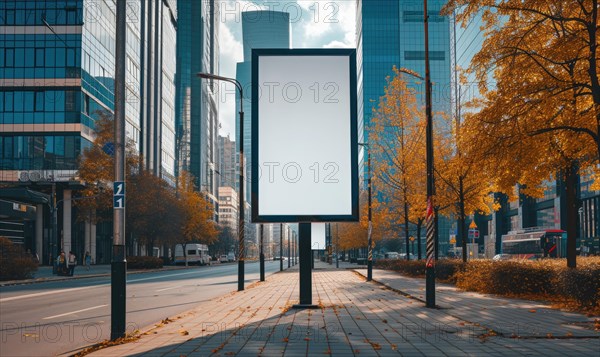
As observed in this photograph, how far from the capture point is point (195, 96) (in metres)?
151

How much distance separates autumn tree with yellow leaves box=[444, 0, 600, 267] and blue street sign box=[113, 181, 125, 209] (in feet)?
34.0

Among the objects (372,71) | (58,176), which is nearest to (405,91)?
(58,176)

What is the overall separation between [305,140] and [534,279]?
8.35m

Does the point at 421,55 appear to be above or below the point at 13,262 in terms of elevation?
above

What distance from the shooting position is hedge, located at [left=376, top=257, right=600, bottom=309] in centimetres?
1416

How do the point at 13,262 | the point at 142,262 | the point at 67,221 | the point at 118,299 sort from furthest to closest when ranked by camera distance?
the point at 67,221, the point at 142,262, the point at 13,262, the point at 118,299

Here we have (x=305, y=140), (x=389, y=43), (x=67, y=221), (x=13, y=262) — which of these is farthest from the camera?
(x=389, y=43)

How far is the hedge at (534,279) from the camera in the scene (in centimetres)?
1416

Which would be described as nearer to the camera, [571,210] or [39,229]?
[571,210]

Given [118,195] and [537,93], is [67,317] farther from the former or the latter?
[537,93]

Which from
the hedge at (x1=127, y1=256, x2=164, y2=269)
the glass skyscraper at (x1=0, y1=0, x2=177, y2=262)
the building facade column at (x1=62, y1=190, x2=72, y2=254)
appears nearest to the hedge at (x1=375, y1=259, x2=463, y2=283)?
the hedge at (x1=127, y1=256, x2=164, y2=269)

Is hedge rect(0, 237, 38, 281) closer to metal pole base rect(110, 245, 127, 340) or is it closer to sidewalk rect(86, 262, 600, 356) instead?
sidewalk rect(86, 262, 600, 356)

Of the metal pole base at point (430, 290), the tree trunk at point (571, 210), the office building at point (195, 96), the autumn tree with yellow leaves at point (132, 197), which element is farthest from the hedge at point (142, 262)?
the office building at point (195, 96)

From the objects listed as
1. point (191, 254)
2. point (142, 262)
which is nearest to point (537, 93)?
point (142, 262)
